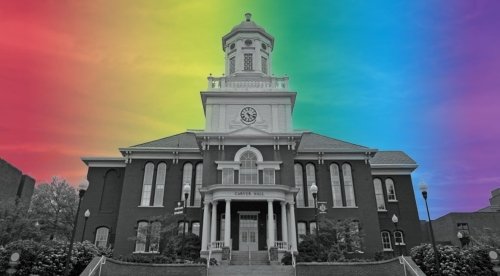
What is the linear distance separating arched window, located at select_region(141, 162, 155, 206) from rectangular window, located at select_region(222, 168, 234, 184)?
8512mm

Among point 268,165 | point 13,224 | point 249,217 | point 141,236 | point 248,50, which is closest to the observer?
point 249,217

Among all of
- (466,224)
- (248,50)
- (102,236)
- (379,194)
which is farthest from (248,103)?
(466,224)

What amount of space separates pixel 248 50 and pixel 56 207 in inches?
A: 1289

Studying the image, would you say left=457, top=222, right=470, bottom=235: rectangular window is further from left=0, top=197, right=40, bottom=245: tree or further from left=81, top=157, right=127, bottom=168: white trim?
A: left=0, top=197, right=40, bottom=245: tree

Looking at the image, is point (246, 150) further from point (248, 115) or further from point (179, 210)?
point (179, 210)

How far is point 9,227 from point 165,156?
17715 millimetres

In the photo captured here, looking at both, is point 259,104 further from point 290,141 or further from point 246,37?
point 246,37

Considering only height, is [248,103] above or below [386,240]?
above

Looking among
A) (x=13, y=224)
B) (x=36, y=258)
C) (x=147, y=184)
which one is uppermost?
(x=147, y=184)

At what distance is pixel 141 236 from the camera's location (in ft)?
99.7

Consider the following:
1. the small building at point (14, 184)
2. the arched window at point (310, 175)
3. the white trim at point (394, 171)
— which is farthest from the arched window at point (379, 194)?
the small building at point (14, 184)

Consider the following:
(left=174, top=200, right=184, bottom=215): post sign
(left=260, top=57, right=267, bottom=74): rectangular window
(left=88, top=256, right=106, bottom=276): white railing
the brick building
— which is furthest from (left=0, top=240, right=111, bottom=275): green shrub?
(left=260, top=57, right=267, bottom=74): rectangular window

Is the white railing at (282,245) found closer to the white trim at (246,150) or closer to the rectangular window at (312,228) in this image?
the rectangular window at (312,228)

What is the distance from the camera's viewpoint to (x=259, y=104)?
35.0 m
